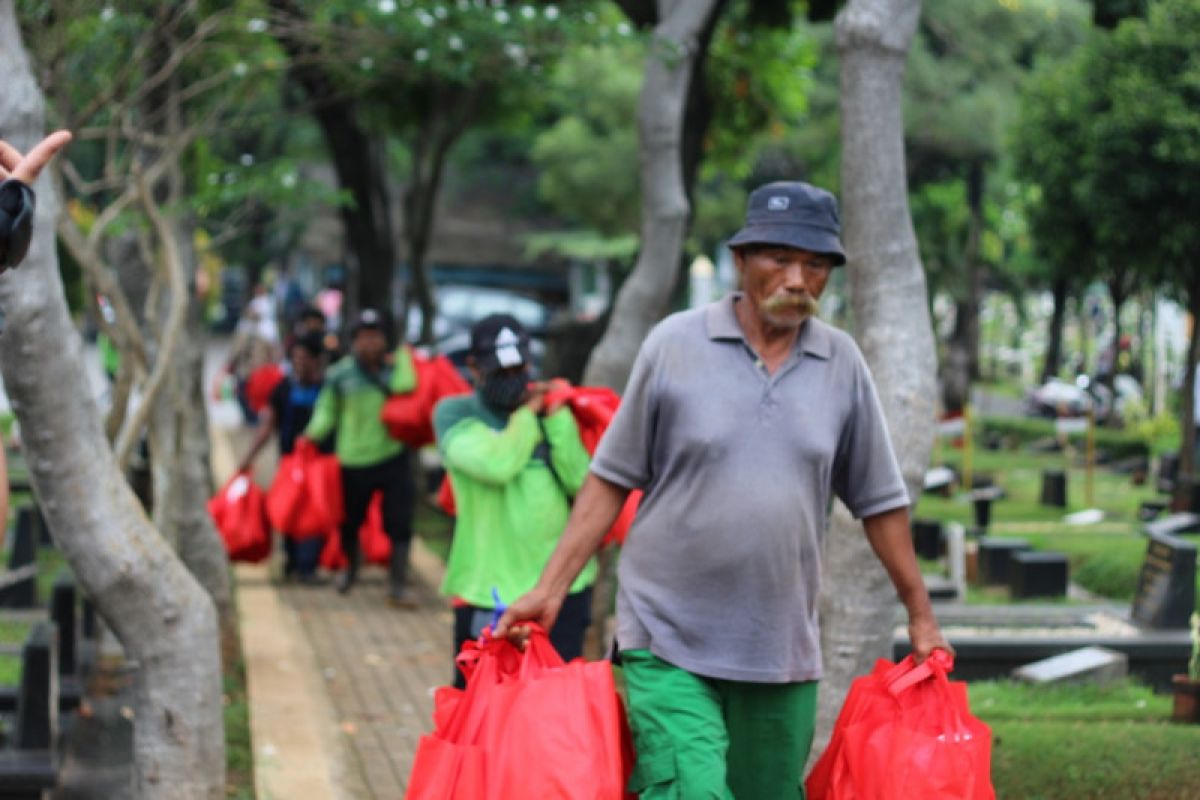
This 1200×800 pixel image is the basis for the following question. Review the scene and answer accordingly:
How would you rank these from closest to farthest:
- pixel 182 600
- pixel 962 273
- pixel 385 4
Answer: pixel 182 600 < pixel 385 4 < pixel 962 273

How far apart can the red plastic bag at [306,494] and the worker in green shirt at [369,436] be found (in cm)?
9

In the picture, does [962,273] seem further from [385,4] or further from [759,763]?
[759,763]

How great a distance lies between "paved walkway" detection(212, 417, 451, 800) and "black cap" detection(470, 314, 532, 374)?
1689 mm

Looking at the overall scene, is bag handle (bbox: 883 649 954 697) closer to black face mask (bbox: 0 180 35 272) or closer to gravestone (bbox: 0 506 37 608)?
black face mask (bbox: 0 180 35 272)

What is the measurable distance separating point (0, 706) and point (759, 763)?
4545 mm

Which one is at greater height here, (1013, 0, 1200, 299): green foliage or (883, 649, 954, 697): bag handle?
(1013, 0, 1200, 299): green foliage

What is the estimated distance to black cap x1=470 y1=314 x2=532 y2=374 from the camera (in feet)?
21.1

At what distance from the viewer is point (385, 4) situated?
1164cm

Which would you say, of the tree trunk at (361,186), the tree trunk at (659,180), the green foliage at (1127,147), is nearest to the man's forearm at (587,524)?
the tree trunk at (659,180)

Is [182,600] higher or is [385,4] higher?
[385,4]

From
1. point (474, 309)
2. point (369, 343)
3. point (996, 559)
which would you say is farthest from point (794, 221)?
point (474, 309)

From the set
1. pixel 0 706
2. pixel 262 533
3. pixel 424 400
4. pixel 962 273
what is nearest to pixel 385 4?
pixel 424 400

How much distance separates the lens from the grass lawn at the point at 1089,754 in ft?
20.0

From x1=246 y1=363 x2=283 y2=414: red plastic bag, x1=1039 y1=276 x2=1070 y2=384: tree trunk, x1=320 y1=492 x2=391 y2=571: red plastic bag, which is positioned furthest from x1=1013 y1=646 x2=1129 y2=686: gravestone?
x1=1039 y1=276 x2=1070 y2=384: tree trunk
